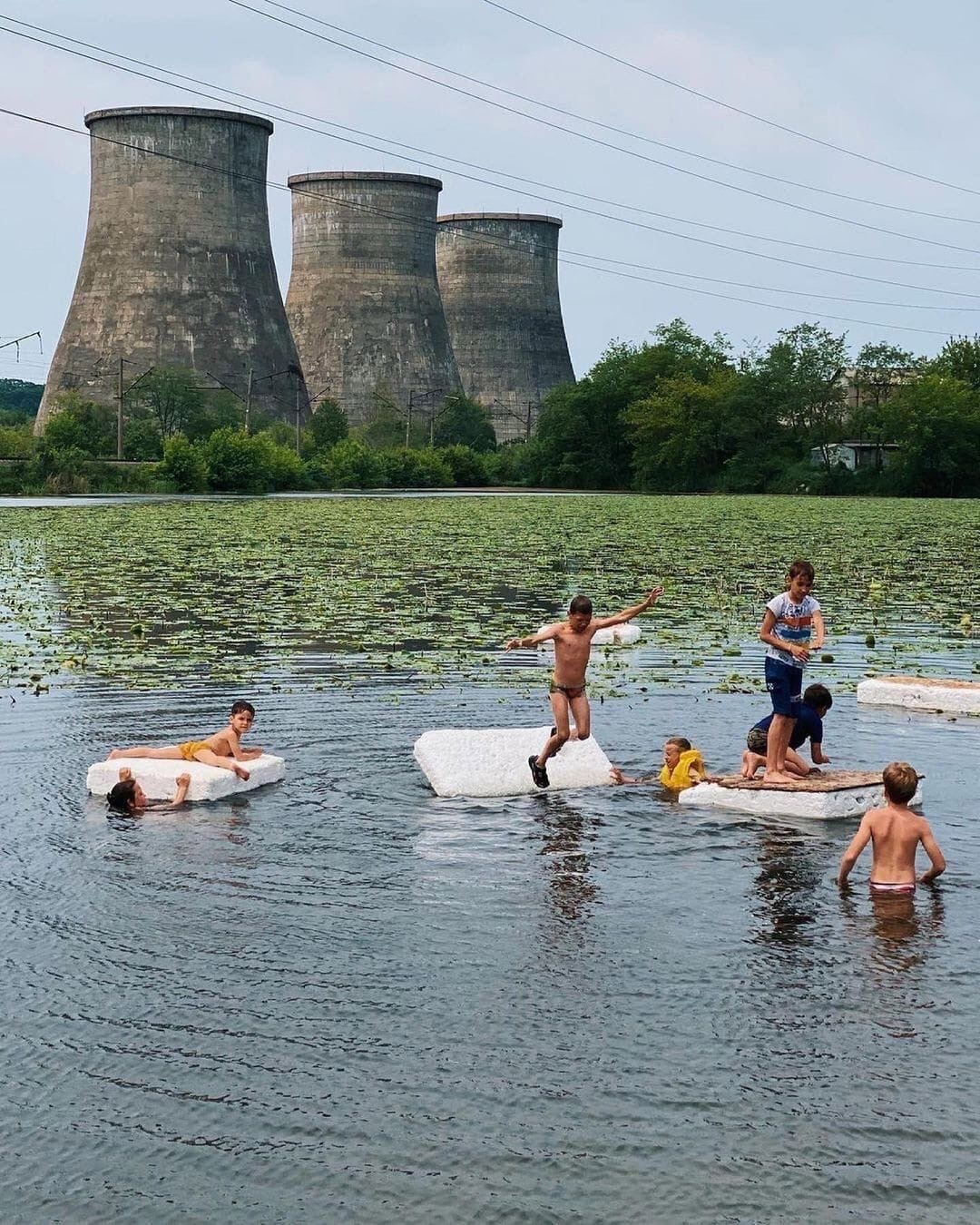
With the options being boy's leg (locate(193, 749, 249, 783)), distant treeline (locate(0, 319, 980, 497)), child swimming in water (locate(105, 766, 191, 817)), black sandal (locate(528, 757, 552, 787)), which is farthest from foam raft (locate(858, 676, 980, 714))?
distant treeline (locate(0, 319, 980, 497))

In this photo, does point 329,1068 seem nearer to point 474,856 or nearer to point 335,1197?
point 335,1197

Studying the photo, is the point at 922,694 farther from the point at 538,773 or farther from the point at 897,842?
the point at 897,842

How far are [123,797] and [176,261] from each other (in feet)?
198

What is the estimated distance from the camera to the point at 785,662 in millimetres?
9000

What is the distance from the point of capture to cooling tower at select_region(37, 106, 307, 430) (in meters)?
65.0

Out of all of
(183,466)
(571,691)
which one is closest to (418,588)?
(571,691)

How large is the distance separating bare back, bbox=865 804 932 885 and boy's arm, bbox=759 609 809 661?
5.26 ft

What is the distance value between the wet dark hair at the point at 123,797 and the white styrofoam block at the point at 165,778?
22 centimetres

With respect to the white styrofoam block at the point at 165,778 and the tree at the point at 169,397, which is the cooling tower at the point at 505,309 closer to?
the tree at the point at 169,397

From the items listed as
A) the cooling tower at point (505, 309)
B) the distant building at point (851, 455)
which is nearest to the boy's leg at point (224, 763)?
the distant building at point (851, 455)

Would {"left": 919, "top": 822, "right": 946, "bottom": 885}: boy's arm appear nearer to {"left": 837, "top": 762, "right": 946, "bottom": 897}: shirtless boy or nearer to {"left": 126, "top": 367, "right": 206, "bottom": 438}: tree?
{"left": 837, "top": 762, "right": 946, "bottom": 897}: shirtless boy

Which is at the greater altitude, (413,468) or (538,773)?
(413,468)

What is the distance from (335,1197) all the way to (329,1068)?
824 millimetres

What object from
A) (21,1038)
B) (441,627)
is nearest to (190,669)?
(441,627)
